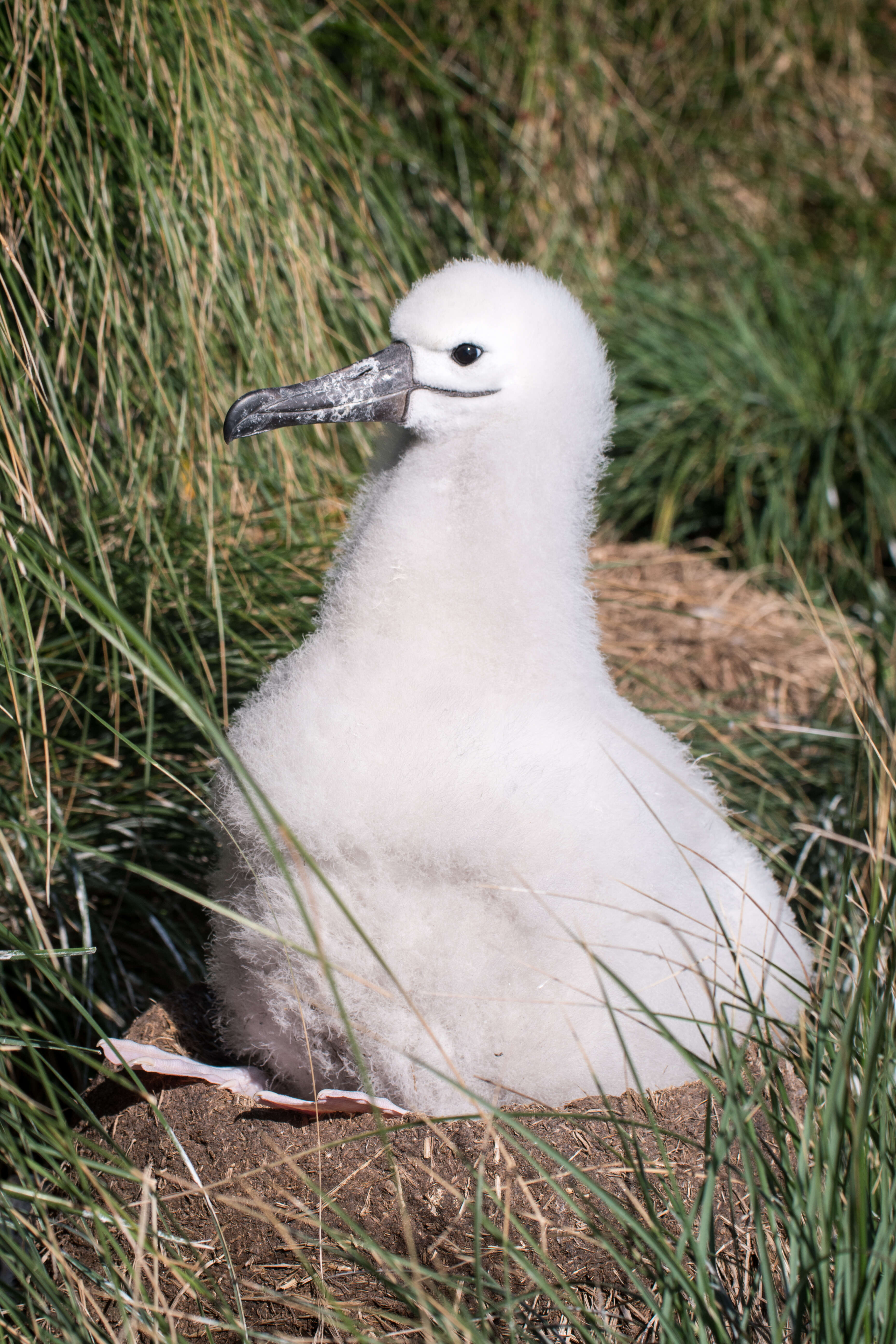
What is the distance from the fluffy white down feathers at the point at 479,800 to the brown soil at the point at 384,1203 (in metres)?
0.09

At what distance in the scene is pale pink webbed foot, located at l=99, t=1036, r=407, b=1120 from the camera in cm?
179

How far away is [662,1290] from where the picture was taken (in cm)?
148

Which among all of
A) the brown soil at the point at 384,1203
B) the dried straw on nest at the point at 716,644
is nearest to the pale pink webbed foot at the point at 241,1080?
the brown soil at the point at 384,1203

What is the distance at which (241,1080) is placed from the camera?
6.57ft

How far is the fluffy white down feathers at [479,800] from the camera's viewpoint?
1694 mm

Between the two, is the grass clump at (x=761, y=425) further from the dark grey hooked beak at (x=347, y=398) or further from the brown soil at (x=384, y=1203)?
the brown soil at (x=384, y=1203)

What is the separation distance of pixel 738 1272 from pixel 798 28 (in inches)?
241

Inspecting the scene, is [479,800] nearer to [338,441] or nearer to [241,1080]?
[241,1080]

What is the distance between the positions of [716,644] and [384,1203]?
2.92 metres

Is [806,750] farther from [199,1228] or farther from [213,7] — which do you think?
[213,7]

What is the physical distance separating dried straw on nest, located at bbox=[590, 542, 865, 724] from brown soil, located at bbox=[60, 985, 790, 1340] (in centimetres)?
180

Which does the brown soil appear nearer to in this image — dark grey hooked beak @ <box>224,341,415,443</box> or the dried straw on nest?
dark grey hooked beak @ <box>224,341,415,443</box>

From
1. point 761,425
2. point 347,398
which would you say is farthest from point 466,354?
point 761,425

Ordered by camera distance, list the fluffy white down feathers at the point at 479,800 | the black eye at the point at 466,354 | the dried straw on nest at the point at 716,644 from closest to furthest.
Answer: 1. the fluffy white down feathers at the point at 479,800
2. the black eye at the point at 466,354
3. the dried straw on nest at the point at 716,644
